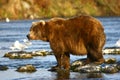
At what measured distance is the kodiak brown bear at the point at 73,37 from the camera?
85.7 feet

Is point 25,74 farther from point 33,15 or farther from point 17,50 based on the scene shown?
point 33,15

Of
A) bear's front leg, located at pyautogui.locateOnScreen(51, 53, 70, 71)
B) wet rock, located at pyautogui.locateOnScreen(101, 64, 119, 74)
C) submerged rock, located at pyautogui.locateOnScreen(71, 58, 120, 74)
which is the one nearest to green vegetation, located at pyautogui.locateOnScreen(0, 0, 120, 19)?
bear's front leg, located at pyautogui.locateOnScreen(51, 53, 70, 71)

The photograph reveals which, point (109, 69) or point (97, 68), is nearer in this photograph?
point (109, 69)

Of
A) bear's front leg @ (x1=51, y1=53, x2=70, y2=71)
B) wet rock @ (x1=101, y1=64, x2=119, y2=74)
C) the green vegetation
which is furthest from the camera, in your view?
the green vegetation

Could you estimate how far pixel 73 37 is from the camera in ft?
87.0

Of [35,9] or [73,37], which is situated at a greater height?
[35,9]

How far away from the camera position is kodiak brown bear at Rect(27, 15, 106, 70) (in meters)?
26.1

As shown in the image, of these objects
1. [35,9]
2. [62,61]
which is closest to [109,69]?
[62,61]

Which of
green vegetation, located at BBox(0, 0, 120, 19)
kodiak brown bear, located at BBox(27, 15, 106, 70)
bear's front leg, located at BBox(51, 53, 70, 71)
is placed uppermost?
green vegetation, located at BBox(0, 0, 120, 19)

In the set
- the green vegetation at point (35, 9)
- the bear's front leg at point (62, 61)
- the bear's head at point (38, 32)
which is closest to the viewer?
the bear's front leg at point (62, 61)

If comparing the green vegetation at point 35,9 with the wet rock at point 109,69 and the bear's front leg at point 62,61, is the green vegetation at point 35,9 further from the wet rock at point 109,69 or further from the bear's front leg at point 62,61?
the wet rock at point 109,69

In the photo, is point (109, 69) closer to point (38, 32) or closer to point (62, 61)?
point (62, 61)

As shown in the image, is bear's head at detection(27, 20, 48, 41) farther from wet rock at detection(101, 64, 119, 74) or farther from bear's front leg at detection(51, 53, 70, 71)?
wet rock at detection(101, 64, 119, 74)

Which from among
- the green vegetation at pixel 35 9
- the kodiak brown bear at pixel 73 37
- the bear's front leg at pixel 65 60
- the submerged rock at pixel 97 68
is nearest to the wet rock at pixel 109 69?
the submerged rock at pixel 97 68
